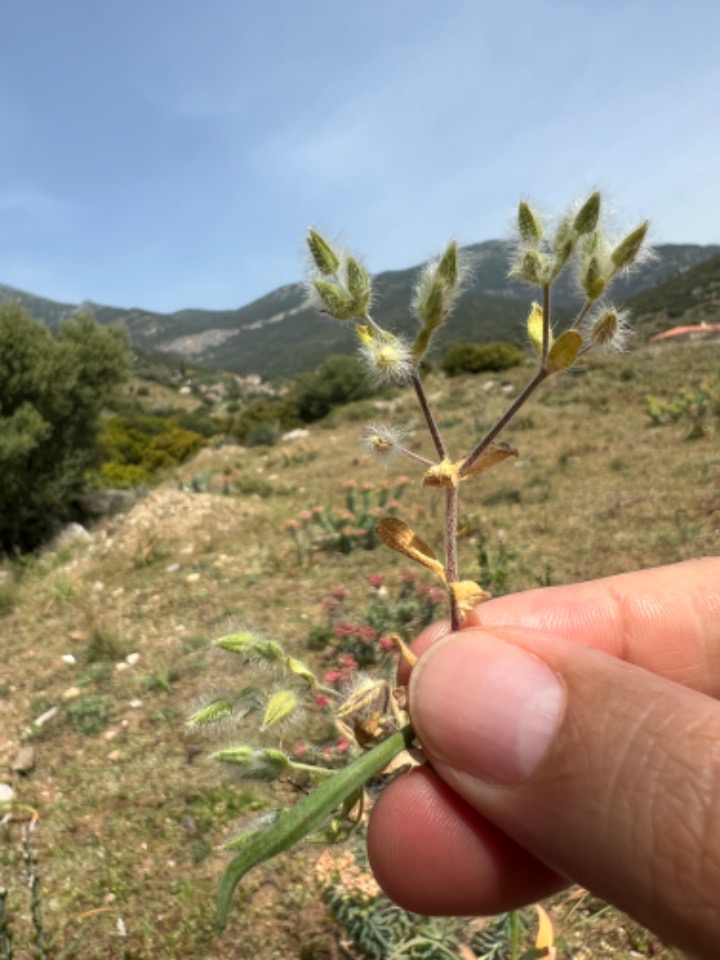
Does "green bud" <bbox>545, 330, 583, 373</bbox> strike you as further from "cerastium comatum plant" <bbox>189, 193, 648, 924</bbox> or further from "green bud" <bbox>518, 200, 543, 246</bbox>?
"green bud" <bbox>518, 200, 543, 246</bbox>

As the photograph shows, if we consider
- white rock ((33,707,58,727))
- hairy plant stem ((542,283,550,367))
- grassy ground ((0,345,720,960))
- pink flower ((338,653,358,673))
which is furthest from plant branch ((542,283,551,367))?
white rock ((33,707,58,727))

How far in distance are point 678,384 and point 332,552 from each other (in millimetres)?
8711

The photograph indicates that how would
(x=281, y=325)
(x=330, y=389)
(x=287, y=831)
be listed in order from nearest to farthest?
1. (x=287, y=831)
2. (x=330, y=389)
3. (x=281, y=325)

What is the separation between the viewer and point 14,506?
1142 centimetres

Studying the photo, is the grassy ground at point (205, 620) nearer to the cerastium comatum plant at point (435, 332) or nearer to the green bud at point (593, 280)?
the cerastium comatum plant at point (435, 332)

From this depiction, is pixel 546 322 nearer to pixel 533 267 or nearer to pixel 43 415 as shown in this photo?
pixel 533 267

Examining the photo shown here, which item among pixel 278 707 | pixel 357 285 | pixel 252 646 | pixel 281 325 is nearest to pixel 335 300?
pixel 357 285

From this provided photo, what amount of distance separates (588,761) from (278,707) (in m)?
0.57

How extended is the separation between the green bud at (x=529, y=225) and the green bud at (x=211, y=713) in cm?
102

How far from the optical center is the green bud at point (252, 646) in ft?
3.78

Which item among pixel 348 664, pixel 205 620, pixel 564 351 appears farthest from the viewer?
pixel 205 620

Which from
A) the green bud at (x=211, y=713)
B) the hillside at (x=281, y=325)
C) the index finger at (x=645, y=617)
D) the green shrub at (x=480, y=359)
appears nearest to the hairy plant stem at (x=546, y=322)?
the green bud at (x=211, y=713)

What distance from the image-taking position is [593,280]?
100cm

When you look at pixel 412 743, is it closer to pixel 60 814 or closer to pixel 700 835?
pixel 700 835
